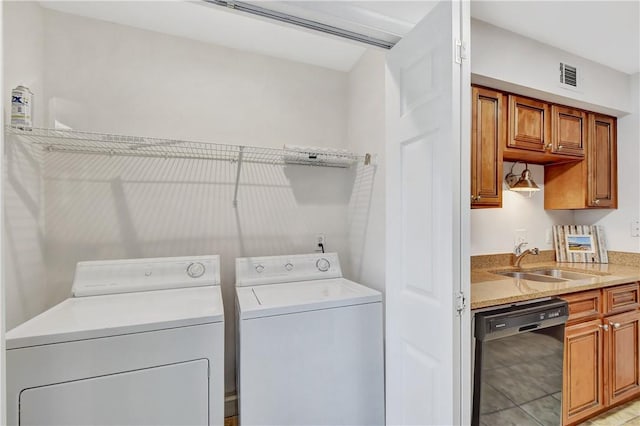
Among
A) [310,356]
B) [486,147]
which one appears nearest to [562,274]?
[486,147]

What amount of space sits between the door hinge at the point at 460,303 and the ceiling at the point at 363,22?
1148 millimetres

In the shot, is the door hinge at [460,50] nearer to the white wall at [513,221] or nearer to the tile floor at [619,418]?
the white wall at [513,221]

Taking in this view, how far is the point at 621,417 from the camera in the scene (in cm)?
190

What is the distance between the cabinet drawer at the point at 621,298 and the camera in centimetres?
188

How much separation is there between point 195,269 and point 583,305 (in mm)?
2355

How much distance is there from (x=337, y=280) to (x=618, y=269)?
2.12m

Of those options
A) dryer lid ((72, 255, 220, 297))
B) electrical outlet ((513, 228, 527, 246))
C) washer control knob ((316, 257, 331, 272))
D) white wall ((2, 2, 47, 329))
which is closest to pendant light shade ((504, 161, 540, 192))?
electrical outlet ((513, 228, 527, 246))

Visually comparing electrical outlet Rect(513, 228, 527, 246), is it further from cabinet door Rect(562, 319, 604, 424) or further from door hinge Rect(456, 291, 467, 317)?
door hinge Rect(456, 291, 467, 317)

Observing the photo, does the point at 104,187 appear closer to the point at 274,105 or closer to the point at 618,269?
the point at 274,105

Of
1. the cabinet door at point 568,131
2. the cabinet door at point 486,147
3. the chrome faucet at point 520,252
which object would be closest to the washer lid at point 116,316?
the cabinet door at point 486,147

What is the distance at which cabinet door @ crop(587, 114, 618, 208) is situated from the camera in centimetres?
235

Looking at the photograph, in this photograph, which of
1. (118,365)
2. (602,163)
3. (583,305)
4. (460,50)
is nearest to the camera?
(460,50)

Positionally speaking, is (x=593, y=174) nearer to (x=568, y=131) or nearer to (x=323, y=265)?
(x=568, y=131)

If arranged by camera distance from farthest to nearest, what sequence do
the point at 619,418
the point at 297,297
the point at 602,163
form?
the point at 602,163 → the point at 619,418 → the point at 297,297
